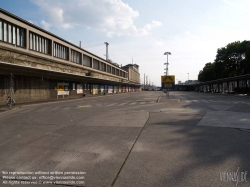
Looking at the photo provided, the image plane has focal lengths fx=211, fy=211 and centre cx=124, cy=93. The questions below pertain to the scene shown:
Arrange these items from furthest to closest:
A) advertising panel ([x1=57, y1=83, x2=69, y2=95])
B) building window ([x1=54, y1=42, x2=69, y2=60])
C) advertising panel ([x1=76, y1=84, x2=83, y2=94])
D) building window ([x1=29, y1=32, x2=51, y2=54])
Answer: advertising panel ([x1=76, y1=84, x2=83, y2=94])
building window ([x1=54, y1=42, x2=69, y2=60])
advertising panel ([x1=57, y1=83, x2=69, y2=95])
building window ([x1=29, y1=32, x2=51, y2=54])

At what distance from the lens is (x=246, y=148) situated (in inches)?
230

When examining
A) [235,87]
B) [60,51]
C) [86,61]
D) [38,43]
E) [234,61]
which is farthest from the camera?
[234,61]

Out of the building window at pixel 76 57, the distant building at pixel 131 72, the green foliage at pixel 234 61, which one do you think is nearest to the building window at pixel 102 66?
the building window at pixel 76 57

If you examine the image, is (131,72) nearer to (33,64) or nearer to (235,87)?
(235,87)

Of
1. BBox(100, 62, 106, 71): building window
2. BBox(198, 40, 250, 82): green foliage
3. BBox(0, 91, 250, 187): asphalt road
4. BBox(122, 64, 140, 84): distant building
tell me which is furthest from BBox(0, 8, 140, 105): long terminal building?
BBox(122, 64, 140, 84): distant building

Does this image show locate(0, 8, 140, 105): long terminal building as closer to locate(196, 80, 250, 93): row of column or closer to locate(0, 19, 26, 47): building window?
locate(0, 19, 26, 47): building window

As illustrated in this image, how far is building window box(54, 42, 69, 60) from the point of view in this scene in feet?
121

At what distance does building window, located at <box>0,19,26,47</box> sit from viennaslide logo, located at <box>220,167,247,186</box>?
26.1 metres

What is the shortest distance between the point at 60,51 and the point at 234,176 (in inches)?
1515

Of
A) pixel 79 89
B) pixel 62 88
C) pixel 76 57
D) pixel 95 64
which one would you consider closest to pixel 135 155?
pixel 62 88

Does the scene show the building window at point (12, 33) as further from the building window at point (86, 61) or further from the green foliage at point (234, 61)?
the green foliage at point (234, 61)

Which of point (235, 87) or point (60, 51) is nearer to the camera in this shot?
point (60, 51)

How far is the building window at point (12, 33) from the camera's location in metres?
24.0

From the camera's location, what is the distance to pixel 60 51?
38.7 meters
